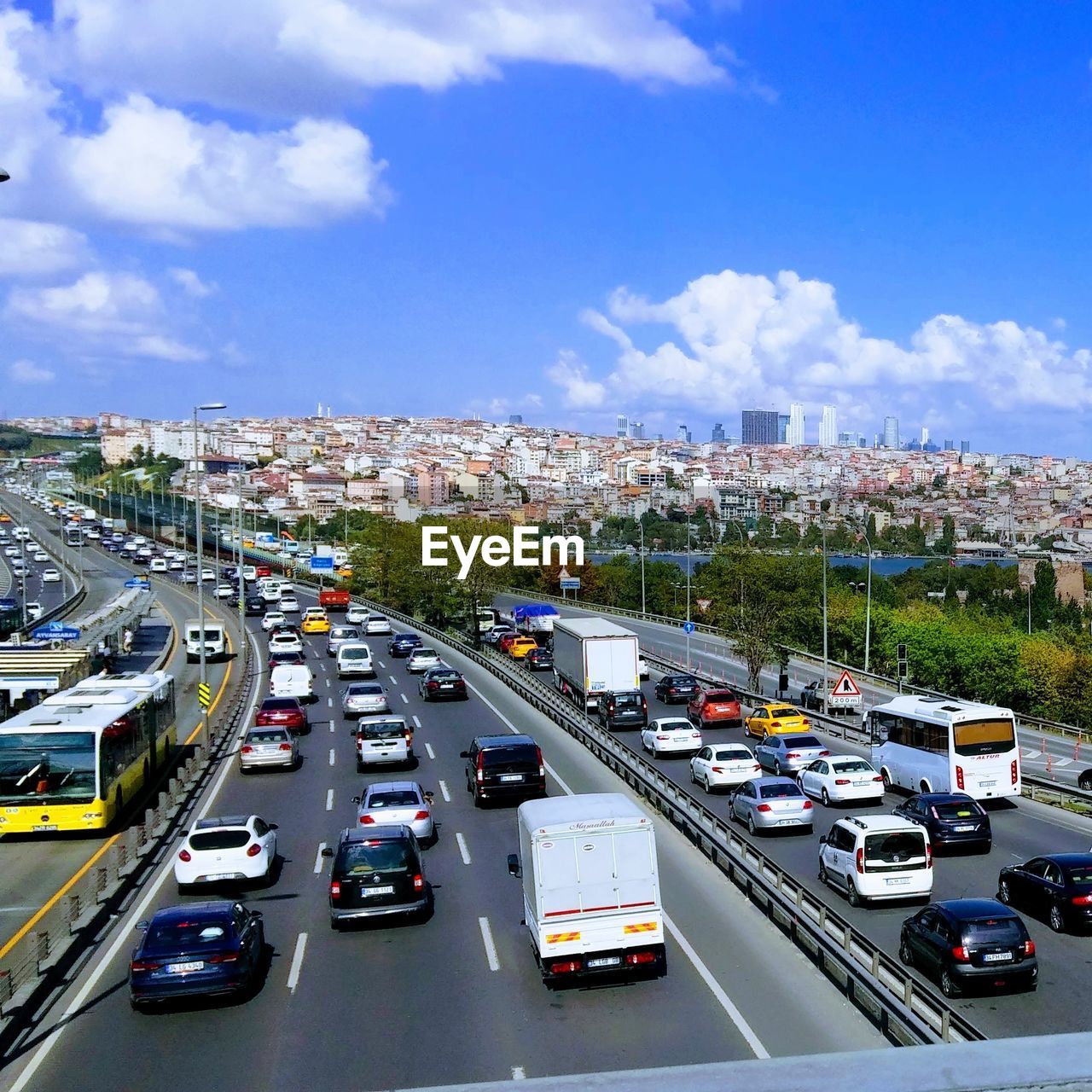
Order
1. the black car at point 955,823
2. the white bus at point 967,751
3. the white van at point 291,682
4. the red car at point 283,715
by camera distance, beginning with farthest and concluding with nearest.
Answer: the white van at point 291,682
the red car at point 283,715
the white bus at point 967,751
the black car at point 955,823

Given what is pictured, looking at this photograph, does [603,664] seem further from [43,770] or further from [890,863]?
[890,863]

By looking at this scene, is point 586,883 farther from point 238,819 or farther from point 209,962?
point 238,819

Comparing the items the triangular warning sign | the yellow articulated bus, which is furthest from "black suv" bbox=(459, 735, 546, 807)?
the triangular warning sign

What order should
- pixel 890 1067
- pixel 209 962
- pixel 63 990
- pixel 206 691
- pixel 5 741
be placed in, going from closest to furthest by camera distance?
pixel 890 1067 → pixel 209 962 → pixel 63 990 → pixel 5 741 → pixel 206 691

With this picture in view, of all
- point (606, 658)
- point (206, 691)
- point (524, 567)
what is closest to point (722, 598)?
point (606, 658)

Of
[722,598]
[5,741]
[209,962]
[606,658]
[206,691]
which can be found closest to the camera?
[209,962]

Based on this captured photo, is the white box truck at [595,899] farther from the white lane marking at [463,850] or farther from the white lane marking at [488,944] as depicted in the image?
the white lane marking at [463,850]

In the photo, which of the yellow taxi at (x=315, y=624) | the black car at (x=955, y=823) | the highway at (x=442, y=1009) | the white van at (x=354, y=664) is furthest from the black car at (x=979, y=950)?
the yellow taxi at (x=315, y=624)
